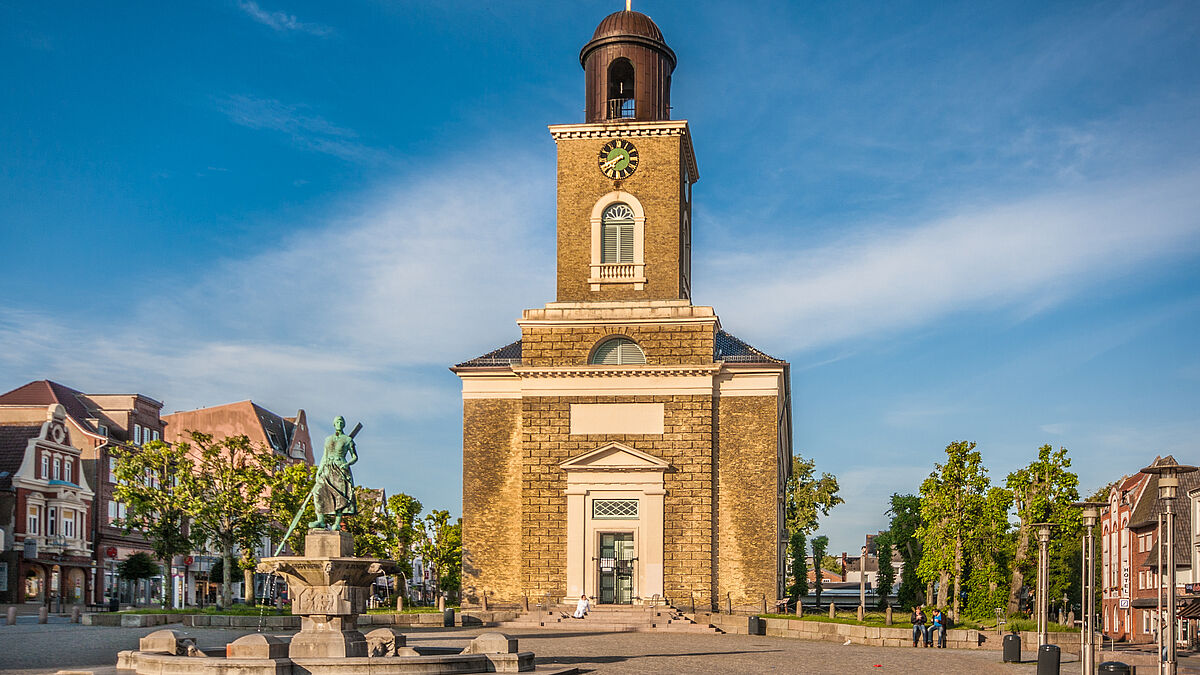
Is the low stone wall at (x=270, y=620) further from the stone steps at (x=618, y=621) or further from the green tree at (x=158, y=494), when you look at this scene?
the green tree at (x=158, y=494)

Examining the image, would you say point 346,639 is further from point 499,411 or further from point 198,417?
point 198,417

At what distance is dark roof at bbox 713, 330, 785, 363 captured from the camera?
46.7 m

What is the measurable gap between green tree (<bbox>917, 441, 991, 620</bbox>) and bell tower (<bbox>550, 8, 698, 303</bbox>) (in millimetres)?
12507

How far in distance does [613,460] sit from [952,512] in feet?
44.1

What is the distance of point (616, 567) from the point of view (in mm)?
45094

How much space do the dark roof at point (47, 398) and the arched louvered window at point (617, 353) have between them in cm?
3814

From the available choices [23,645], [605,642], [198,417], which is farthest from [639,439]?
[198,417]

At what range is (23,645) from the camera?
29906 millimetres

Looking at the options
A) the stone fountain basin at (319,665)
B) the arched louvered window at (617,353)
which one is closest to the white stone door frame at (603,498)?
the arched louvered window at (617,353)

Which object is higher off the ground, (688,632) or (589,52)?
(589,52)

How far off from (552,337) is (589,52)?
11559mm

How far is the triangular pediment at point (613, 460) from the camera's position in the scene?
45062 mm

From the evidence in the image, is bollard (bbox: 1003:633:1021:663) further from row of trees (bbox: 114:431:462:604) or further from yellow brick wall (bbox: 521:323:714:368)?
row of trees (bbox: 114:431:462:604)

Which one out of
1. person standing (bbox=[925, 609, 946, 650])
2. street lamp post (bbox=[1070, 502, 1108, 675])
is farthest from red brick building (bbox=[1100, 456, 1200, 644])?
street lamp post (bbox=[1070, 502, 1108, 675])
